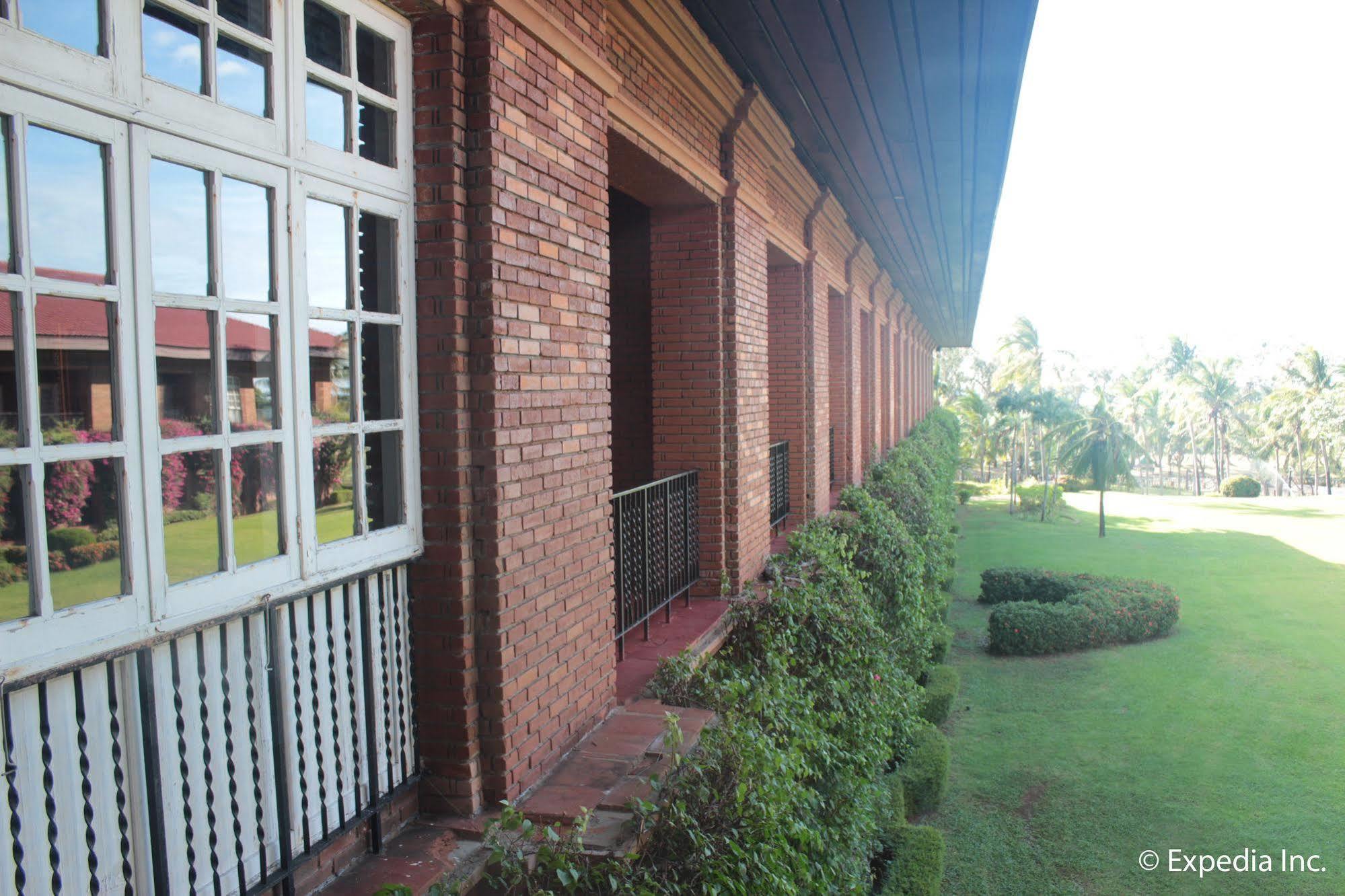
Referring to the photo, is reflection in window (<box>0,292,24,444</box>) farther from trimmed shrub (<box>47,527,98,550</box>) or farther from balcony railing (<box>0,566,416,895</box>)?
balcony railing (<box>0,566,416,895</box>)

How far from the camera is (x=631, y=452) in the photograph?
787cm

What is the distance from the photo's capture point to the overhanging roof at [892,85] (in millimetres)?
5449

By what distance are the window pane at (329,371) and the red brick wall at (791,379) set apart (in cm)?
726

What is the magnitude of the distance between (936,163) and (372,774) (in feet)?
25.8

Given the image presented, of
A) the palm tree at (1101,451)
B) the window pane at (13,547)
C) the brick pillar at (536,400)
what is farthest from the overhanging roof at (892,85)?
the palm tree at (1101,451)

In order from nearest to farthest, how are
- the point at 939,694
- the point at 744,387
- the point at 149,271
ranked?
the point at 149,271
the point at 744,387
the point at 939,694

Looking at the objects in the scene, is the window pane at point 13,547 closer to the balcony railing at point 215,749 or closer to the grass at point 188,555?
the grass at point 188,555

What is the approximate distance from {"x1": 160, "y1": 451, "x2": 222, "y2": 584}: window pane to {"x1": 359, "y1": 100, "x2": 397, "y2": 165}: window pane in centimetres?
124

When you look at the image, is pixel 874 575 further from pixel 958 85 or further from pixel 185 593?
pixel 185 593

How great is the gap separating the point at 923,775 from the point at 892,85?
5.53m

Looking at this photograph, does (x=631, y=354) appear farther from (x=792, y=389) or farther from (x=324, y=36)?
(x=324, y=36)

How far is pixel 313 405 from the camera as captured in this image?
2.92 m

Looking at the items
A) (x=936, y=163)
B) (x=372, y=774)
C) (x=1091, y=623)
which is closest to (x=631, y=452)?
(x=936, y=163)

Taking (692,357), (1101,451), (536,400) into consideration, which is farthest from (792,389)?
(1101,451)
